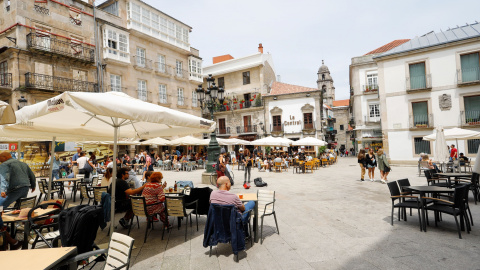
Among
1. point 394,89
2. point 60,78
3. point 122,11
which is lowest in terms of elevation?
point 394,89

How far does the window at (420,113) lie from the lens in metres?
18.0

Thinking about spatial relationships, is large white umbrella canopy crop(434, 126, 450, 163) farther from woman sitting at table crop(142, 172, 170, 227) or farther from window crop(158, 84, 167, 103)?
window crop(158, 84, 167, 103)

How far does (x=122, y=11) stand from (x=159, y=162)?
44.9 ft

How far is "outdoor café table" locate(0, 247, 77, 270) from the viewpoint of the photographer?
201 centimetres

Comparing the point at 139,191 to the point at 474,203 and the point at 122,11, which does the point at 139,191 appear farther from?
the point at 122,11

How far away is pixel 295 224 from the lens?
5.12 m

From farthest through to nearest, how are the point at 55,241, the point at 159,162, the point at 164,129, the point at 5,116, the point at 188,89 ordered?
1. the point at 188,89
2. the point at 159,162
3. the point at 164,129
4. the point at 55,241
5. the point at 5,116

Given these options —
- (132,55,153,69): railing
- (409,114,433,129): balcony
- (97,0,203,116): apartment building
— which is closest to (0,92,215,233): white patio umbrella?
(97,0,203,116): apartment building

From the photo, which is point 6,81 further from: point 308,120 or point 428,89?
point 428,89

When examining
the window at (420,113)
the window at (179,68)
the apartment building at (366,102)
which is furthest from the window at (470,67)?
the window at (179,68)

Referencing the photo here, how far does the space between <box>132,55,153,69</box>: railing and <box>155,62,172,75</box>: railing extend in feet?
2.21

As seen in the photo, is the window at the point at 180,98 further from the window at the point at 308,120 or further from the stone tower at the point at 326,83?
the stone tower at the point at 326,83

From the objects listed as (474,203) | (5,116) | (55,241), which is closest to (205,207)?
(55,241)

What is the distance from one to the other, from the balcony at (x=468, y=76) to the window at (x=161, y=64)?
24.2 metres
